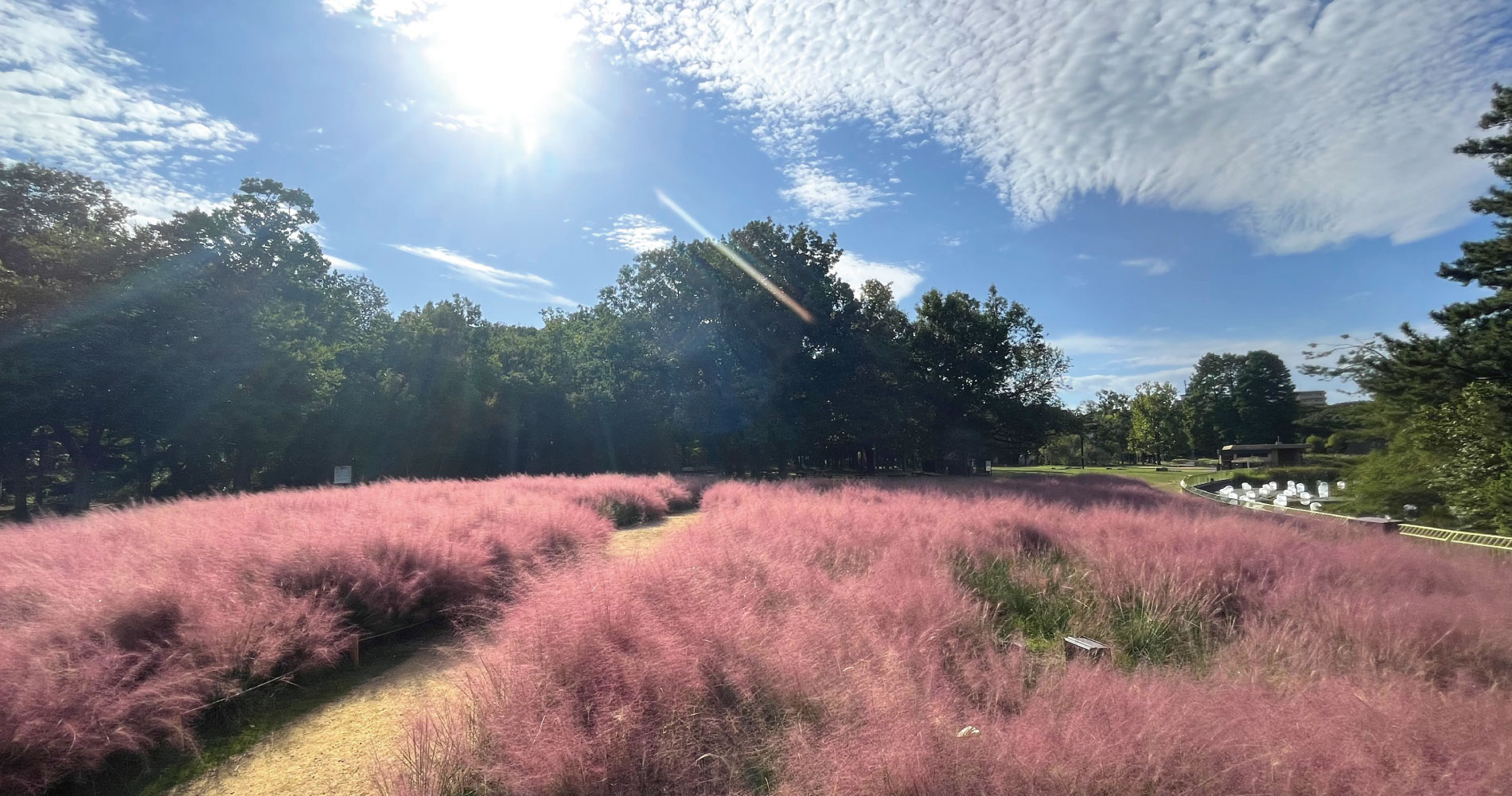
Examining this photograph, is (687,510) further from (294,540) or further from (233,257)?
(233,257)

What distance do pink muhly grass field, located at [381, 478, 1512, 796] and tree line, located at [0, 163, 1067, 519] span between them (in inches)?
766

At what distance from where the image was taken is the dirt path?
10.1 ft

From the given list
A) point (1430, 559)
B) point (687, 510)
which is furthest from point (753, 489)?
point (1430, 559)

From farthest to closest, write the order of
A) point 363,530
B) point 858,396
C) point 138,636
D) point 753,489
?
point 858,396, point 753,489, point 363,530, point 138,636

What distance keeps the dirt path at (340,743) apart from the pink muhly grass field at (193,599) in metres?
0.39

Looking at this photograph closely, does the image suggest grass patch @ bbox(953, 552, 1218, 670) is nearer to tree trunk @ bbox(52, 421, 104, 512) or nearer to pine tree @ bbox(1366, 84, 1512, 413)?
pine tree @ bbox(1366, 84, 1512, 413)

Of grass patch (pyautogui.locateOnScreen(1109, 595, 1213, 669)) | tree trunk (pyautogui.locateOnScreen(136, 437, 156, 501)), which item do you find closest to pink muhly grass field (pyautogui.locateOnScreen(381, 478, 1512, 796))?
grass patch (pyautogui.locateOnScreen(1109, 595, 1213, 669))

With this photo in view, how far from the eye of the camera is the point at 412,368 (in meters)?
29.1

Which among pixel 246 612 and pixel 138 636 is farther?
pixel 246 612

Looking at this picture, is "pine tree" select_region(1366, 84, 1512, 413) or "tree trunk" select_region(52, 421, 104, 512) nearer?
"pine tree" select_region(1366, 84, 1512, 413)

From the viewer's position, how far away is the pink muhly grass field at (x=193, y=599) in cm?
314

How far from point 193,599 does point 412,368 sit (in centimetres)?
2799

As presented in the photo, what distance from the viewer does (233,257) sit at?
2519 centimetres

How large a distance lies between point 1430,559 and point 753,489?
39.3 feet
